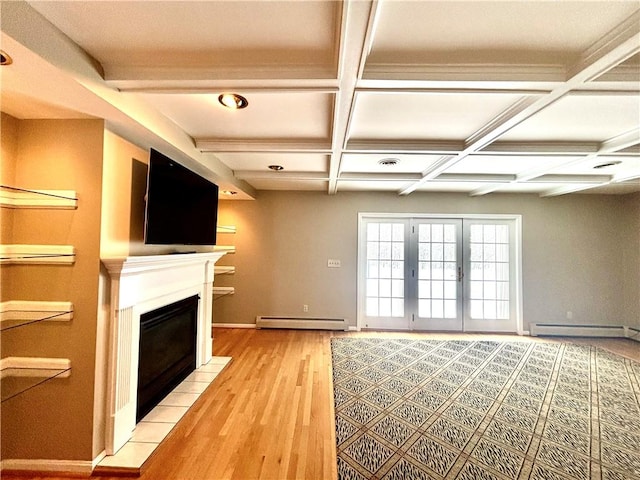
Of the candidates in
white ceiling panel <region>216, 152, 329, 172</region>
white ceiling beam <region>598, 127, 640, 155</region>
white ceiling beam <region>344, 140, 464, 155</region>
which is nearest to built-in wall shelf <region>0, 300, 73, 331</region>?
white ceiling panel <region>216, 152, 329, 172</region>

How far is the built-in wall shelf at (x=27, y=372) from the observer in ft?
5.32

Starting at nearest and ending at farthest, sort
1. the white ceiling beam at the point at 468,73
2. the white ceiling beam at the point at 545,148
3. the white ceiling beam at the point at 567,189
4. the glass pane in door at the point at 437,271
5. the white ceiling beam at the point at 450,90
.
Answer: the white ceiling beam at the point at 468,73 < the white ceiling beam at the point at 450,90 < the white ceiling beam at the point at 545,148 < the white ceiling beam at the point at 567,189 < the glass pane in door at the point at 437,271

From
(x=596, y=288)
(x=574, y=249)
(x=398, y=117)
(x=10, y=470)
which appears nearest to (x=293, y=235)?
(x=398, y=117)

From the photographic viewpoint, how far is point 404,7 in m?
1.05

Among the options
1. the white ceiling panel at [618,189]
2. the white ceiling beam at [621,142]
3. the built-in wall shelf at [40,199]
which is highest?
the white ceiling panel at [618,189]

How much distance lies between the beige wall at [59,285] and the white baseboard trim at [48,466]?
0.03 m

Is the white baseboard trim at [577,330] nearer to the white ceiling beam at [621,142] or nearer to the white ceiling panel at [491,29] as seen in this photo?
the white ceiling beam at [621,142]

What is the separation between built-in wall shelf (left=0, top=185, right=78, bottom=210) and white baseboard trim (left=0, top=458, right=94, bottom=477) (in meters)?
1.55

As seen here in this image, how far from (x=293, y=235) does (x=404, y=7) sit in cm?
377

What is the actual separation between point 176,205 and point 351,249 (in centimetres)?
293

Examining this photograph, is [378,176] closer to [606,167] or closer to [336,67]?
[336,67]

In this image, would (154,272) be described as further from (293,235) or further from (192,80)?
(293,235)

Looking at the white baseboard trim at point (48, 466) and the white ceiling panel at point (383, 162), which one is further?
the white ceiling panel at point (383, 162)

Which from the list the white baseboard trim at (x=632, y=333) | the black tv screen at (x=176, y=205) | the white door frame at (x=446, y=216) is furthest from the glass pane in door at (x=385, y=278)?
the white baseboard trim at (x=632, y=333)
